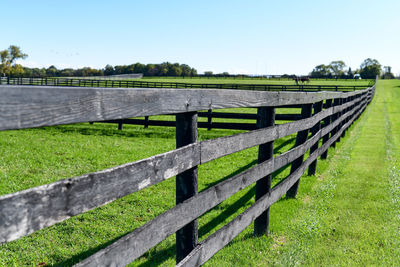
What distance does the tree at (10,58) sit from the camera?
384 ft

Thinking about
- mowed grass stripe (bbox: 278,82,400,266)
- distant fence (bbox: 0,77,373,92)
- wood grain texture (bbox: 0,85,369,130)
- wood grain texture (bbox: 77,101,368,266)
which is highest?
distant fence (bbox: 0,77,373,92)

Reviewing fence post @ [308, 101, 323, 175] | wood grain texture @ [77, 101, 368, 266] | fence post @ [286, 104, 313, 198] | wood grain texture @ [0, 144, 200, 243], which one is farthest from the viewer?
fence post @ [308, 101, 323, 175]

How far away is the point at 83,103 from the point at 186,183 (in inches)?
44.6

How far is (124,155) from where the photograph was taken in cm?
863

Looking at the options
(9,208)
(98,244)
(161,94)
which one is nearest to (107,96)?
(161,94)

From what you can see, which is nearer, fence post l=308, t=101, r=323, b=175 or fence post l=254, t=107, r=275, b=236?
fence post l=254, t=107, r=275, b=236

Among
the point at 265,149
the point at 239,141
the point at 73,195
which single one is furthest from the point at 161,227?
the point at 265,149

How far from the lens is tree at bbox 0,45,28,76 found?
384ft

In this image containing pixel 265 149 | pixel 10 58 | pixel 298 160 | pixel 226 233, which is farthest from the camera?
pixel 10 58

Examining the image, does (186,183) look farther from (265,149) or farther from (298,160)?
(298,160)

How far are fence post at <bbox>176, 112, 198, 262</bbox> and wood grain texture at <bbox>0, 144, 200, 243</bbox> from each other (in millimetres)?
290

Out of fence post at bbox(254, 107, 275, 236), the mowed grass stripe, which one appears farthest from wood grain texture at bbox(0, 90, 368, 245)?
the mowed grass stripe

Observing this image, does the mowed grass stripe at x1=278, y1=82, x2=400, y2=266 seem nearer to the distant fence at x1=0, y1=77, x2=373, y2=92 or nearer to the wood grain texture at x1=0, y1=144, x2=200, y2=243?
the wood grain texture at x1=0, y1=144, x2=200, y2=243

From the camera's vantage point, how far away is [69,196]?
59.4 inches
